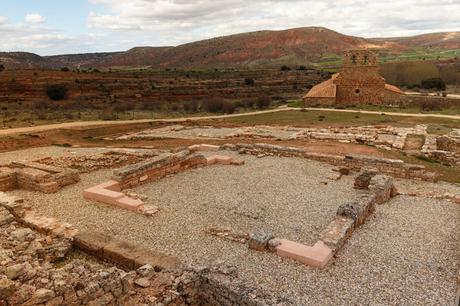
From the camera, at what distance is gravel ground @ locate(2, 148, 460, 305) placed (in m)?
6.80

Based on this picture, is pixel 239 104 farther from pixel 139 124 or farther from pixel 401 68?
pixel 401 68

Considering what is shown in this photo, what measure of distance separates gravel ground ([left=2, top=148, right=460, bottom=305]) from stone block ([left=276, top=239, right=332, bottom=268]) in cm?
17

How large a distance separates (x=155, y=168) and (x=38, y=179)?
3.61 meters

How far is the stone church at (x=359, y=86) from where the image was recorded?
133ft

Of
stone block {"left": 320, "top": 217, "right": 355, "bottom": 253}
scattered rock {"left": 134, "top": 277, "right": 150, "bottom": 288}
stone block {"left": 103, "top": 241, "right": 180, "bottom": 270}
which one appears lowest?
stone block {"left": 320, "top": 217, "right": 355, "bottom": 253}

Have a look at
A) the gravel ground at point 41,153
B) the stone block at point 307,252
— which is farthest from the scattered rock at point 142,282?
the gravel ground at point 41,153

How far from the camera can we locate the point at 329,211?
1022 centimetres

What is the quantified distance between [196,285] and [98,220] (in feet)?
13.7

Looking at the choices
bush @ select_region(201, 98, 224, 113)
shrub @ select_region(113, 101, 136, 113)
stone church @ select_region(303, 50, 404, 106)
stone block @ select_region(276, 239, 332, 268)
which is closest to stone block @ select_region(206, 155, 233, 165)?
stone block @ select_region(276, 239, 332, 268)

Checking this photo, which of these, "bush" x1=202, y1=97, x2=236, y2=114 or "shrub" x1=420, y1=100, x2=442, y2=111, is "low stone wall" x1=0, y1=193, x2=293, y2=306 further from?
"shrub" x1=420, y1=100, x2=442, y2=111

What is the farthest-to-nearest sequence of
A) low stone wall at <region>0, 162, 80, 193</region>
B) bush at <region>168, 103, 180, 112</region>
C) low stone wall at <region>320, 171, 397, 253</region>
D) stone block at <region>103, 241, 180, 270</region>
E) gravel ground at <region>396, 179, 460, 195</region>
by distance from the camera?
bush at <region>168, 103, 180, 112</region> → gravel ground at <region>396, 179, 460, 195</region> → low stone wall at <region>0, 162, 80, 193</region> → low stone wall at <region>320, 171, 397, 253</region> → stone block at <region>103, 241, 180, 270</region>

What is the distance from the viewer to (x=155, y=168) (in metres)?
12.9

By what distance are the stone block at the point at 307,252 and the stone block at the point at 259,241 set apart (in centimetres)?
29

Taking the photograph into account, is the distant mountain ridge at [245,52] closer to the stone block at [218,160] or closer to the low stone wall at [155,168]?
the stone block at [218,160]
